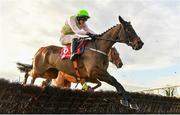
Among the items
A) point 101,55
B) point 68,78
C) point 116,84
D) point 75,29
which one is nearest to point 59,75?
point 68,78

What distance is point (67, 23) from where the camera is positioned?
11461 mm

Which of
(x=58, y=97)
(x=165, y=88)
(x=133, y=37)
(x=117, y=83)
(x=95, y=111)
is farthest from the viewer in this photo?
(x=165, y=88)

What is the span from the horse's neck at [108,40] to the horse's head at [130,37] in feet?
0.79

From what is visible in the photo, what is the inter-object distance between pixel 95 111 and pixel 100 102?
0.37 metres

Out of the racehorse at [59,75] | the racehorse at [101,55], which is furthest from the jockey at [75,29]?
the racehorse at [59,75]

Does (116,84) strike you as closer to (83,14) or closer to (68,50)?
(68,50)

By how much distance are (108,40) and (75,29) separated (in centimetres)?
90

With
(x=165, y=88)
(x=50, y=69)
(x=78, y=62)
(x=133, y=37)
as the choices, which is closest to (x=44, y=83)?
(x=50, y=69)

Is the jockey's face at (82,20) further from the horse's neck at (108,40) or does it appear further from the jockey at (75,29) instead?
the horse's neck at (108,40)

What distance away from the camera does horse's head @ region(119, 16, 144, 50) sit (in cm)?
1021

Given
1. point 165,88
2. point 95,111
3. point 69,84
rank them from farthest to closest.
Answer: point 165,88, point 69,84, point 95,111

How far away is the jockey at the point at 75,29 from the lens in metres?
11.0

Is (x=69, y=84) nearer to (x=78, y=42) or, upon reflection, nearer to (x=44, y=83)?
(x=44, y=83)

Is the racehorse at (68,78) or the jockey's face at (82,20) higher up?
the jockey's face at (82,20)
